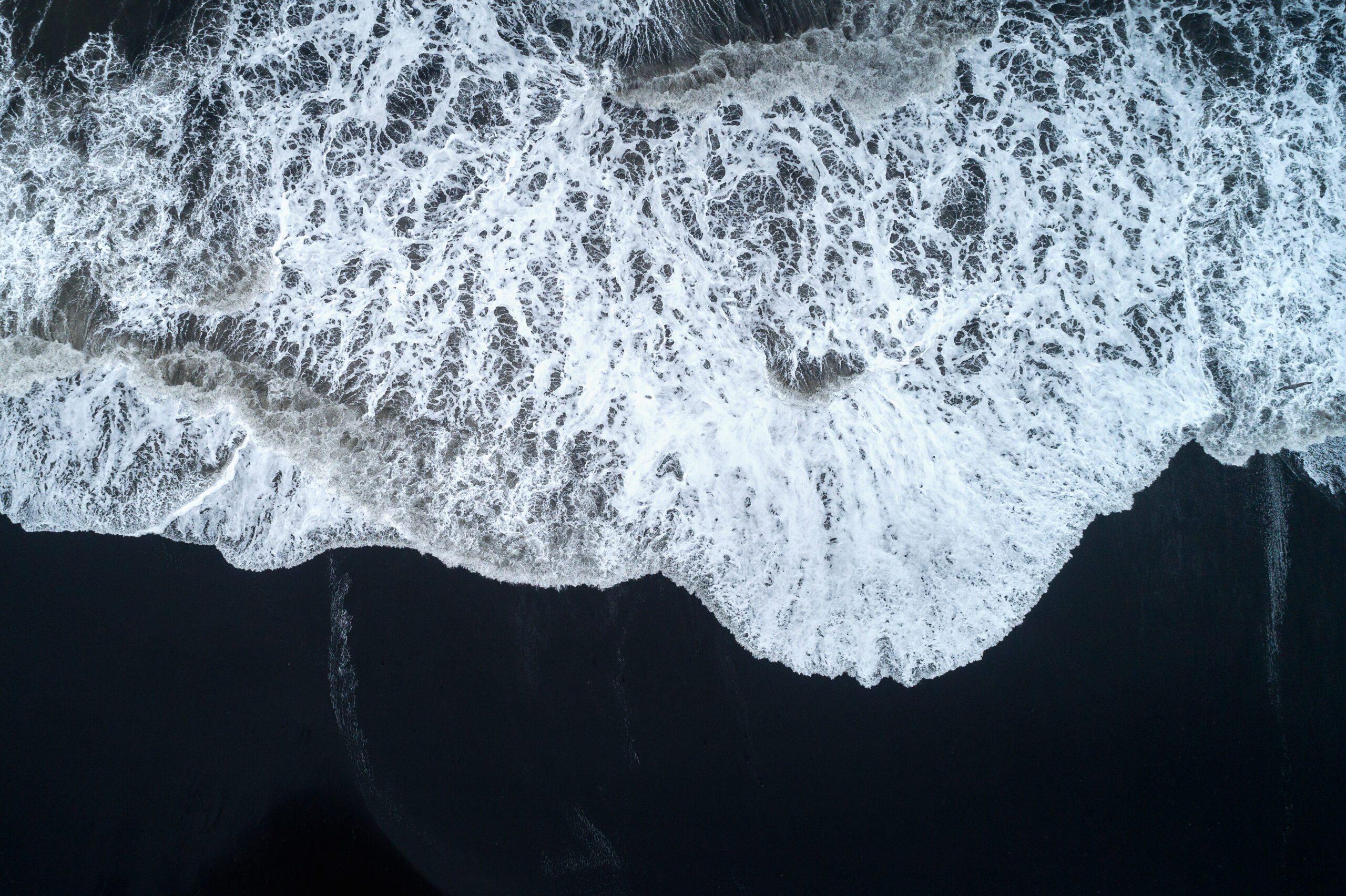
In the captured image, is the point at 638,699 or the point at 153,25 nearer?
the point at 638,699

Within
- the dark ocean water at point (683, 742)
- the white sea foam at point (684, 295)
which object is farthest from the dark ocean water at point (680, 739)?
the white sea foam at point (684, 295)

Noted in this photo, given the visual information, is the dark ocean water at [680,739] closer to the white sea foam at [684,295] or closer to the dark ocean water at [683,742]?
the dark ocean water at [683,742]

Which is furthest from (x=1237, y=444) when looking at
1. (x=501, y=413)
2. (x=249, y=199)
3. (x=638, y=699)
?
(x=249, y=199)

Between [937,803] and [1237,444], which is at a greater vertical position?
[1237,444]

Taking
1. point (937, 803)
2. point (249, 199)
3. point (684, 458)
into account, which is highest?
point (249, 199)

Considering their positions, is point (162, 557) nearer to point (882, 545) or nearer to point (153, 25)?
point (153, 25)

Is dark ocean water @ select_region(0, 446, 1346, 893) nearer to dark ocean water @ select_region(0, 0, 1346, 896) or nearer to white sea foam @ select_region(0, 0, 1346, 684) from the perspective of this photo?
dark ocean water @ select_region(0, 0, 1346, 896)
